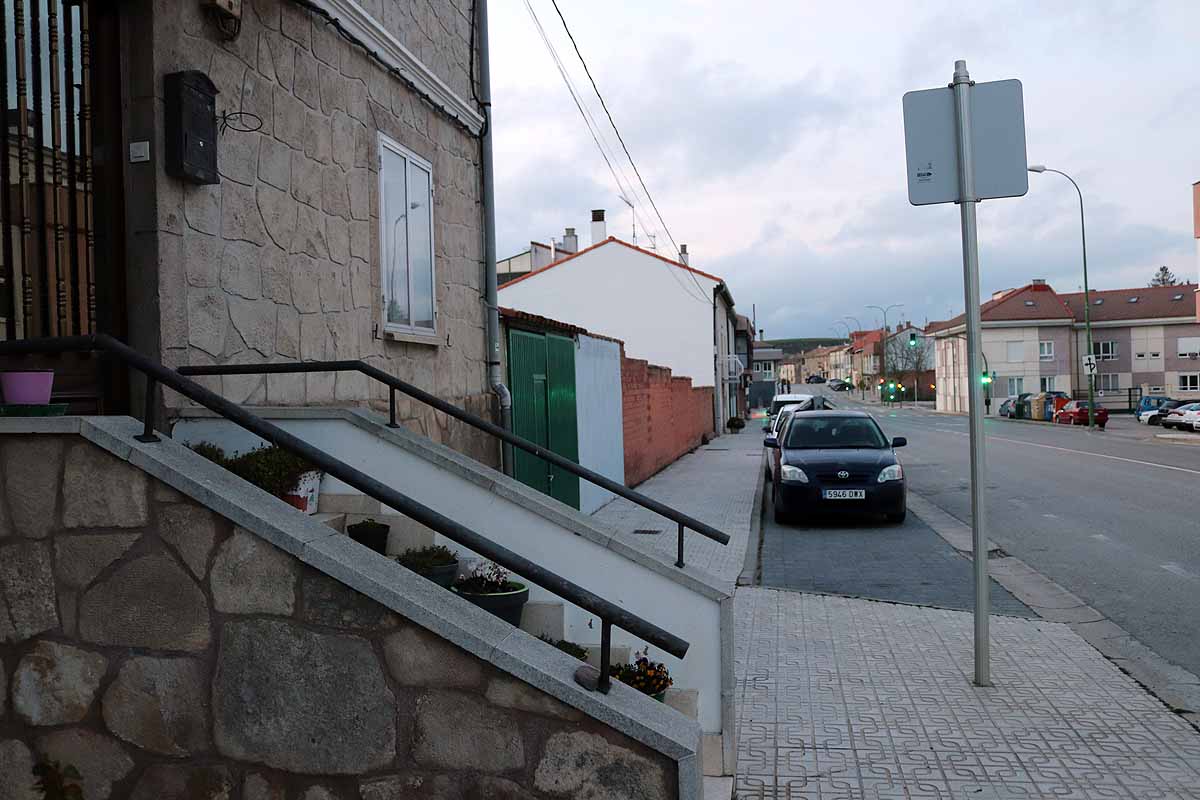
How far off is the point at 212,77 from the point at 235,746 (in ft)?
10.9

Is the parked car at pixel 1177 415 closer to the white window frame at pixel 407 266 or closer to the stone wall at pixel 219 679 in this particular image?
the white window frame at pixel 407 266

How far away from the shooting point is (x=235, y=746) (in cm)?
307

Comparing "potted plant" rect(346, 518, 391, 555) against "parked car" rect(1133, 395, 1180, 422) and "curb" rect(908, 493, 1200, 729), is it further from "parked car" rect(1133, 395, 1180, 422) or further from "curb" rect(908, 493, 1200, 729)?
"parked car" rect(1133, 395, 1180, 422)

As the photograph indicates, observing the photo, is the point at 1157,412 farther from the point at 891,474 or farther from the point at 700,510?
the point at 700,510

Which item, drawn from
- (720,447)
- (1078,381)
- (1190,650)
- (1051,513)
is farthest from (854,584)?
(1078,381)

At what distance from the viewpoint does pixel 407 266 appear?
7.14 metres

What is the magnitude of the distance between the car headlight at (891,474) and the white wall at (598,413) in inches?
152

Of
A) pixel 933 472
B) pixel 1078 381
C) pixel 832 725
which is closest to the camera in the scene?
pixel 832 725

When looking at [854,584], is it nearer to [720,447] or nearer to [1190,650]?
[1190,650]

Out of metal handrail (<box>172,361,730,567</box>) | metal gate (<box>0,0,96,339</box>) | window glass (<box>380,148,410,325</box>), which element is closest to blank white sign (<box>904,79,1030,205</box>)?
metal handrail (<box>172,361,730,567</box>)

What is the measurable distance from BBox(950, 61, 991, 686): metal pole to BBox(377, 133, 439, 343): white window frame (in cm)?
365

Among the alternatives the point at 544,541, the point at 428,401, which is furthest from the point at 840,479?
the point at 428,401

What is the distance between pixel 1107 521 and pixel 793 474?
3.96 m

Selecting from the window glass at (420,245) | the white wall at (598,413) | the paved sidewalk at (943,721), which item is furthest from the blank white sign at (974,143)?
the white wall at (598,413)
